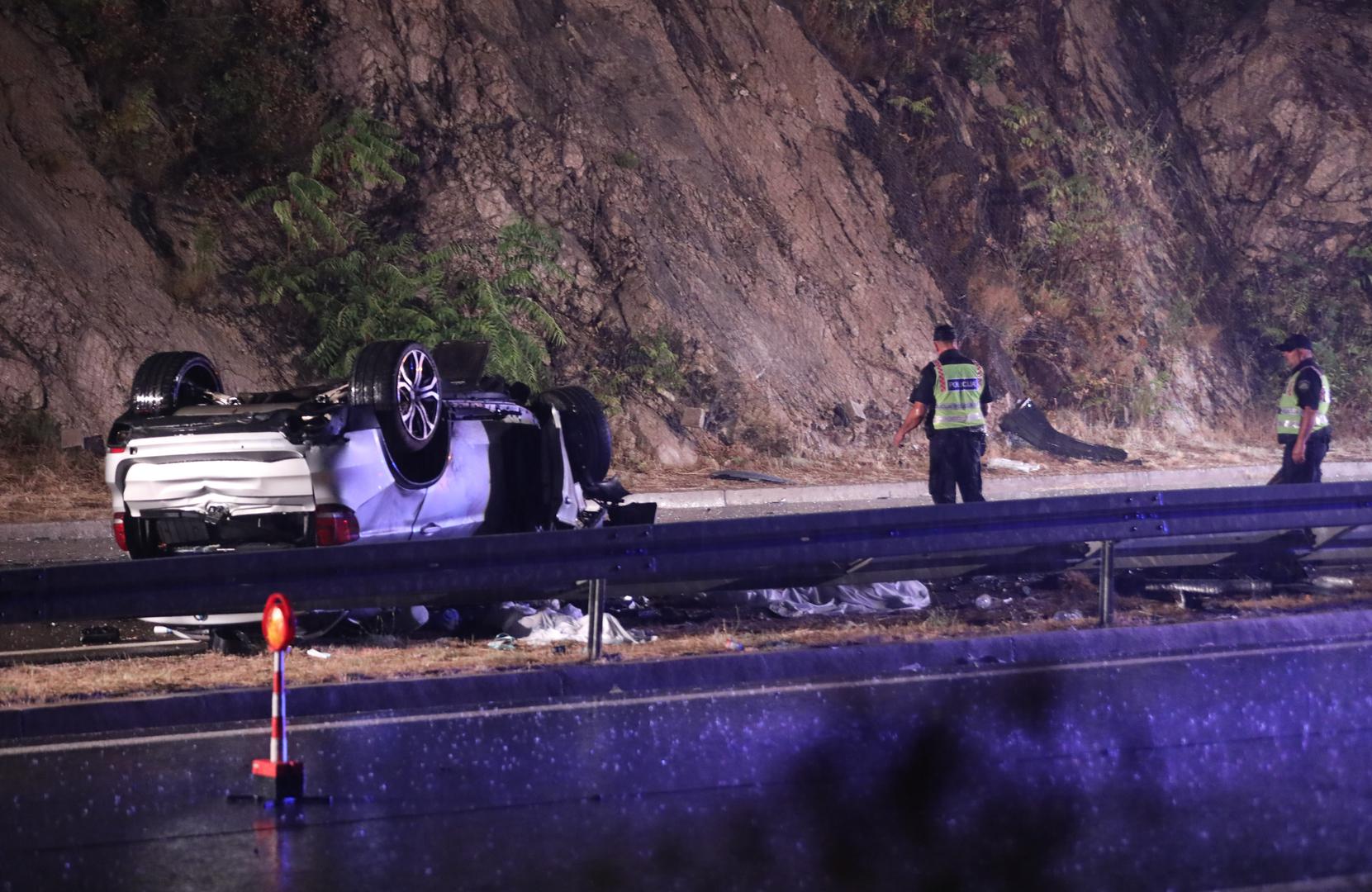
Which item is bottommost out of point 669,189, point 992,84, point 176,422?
point 176,422

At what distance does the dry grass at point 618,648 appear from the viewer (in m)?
7.70

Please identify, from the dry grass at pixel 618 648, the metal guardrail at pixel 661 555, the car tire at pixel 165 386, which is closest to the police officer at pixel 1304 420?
the dry grass at pixel 618 648

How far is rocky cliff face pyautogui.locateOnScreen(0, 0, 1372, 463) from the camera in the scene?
20.8 metres

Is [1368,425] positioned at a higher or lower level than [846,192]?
lower

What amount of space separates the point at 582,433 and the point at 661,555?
9.08 ft

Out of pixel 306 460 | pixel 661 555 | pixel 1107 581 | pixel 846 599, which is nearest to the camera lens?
pixel 661 555

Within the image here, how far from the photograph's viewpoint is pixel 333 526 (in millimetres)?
8375

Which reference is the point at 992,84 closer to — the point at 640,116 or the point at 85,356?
the point at 640,116

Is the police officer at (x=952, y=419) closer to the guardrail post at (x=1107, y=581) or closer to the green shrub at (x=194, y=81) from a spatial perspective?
the guardrail post at (x=1107, y=581)

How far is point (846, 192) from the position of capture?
88.4 feet

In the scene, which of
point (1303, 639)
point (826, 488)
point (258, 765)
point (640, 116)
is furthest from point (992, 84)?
point (258, 765)

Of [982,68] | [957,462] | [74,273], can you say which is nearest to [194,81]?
[74,273]

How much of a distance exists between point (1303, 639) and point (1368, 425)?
21.4 meters

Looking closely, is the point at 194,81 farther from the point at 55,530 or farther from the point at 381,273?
the point at 55,530
